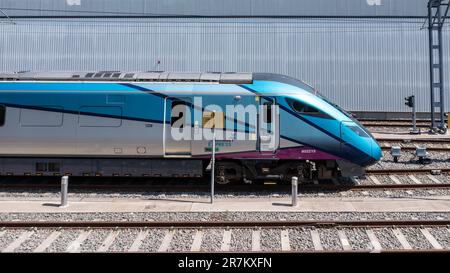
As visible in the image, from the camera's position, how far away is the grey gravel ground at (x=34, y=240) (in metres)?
7.22

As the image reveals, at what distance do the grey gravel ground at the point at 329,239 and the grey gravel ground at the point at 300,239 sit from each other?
0.82ft

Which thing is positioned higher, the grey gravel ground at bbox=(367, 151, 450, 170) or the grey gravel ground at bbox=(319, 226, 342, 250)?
the grey gravel ground at bbox=(367, 151, 450, 170)

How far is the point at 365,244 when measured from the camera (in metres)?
Answer: 7.36

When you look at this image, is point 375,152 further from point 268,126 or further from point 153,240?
point 153,240

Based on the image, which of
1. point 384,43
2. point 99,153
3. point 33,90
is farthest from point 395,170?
point 384,43

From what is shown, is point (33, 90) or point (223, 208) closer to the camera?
point (223, 208)

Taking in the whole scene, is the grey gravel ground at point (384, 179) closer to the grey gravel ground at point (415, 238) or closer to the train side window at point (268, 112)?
the grey gravel ground at point (415, 238)

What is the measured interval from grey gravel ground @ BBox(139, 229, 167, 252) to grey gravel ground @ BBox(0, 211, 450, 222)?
0.84 metres

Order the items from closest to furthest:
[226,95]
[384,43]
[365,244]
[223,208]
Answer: [365,244] < [223,208] < [226,95] < [384,43]

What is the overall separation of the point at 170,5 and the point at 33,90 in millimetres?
17816

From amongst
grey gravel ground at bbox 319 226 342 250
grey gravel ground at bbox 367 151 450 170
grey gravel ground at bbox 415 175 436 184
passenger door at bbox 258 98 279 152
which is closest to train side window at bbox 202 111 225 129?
passenger door at bbox 258 98 279 152

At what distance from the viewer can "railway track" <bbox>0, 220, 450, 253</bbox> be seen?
7.24 meters

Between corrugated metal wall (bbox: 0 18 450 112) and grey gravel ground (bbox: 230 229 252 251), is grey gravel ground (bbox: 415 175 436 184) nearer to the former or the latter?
grey gravel ground (bbox: 230 229 252 251)

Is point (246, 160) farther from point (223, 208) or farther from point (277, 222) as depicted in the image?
point (277, 222)
